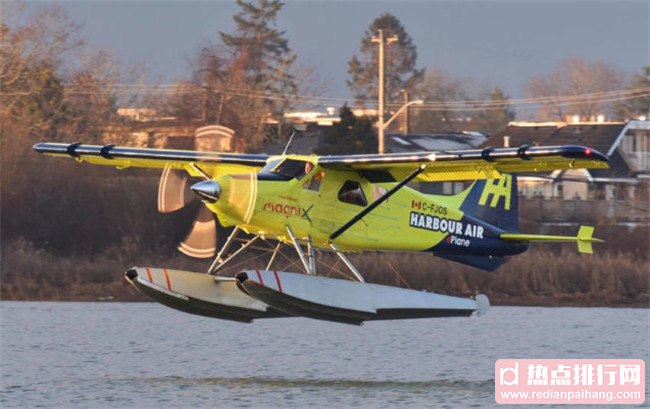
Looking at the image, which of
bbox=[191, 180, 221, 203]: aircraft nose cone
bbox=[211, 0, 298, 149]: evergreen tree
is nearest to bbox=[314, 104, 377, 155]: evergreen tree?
bbox=[211, 0, 298, 149]: evergreen tree

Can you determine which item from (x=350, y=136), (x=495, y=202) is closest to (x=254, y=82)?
(x=350, y=136)

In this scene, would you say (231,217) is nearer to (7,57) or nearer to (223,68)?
(7,57)

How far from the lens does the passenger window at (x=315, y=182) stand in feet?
47.9

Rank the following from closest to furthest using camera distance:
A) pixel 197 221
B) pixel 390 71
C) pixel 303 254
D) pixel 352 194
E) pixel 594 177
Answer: pixel 303 254
pixel 352 194
pixel 197 221
pixel 594 177
pixel 390 71

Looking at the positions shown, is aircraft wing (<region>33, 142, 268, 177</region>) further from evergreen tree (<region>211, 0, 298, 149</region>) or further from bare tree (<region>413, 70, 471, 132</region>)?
bare tree (<region>413, 70, 471, 132</region>)

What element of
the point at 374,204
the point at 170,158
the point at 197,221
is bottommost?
the point at 197,221

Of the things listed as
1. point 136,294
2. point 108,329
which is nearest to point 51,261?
point 136,294

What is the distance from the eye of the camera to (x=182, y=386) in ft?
48.0

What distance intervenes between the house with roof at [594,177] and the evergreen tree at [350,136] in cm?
513

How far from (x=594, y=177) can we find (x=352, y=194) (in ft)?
90.1

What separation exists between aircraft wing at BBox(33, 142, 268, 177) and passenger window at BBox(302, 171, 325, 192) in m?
1.31

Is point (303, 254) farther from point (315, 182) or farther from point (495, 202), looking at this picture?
point (495, 202)

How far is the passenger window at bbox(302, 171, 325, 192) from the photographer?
1461cm

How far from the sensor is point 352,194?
49.7 feet
